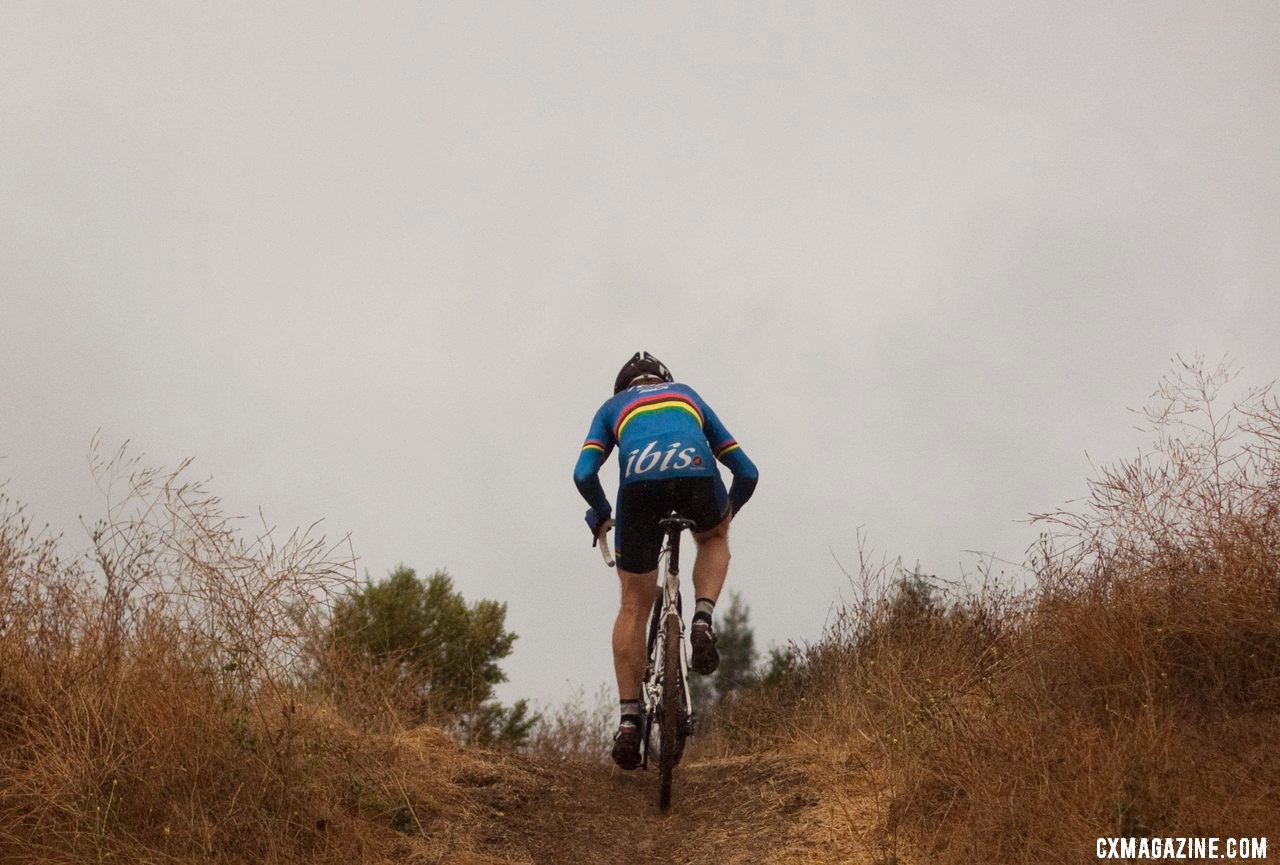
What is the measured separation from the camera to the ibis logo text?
5455mm

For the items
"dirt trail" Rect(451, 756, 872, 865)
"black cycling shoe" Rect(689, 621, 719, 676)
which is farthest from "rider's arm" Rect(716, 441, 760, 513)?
"dirt trail" Rect(451, 756, 872, 865)

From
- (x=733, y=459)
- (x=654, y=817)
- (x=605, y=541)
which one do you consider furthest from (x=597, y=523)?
(x=654, y=817)

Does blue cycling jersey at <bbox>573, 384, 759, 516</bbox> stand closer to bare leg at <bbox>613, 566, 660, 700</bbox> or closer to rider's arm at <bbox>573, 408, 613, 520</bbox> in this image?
rider's arm at <bbox>573, 408, 613, 520</bbox>

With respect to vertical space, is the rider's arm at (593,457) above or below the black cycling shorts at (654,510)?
above

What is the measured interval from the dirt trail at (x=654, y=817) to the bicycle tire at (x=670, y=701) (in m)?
0.37

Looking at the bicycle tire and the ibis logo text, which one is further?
the ibis logo text

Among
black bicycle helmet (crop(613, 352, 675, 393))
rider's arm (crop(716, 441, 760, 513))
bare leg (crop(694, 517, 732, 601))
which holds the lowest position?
bare leg (crop(694, 517, 732, 601))

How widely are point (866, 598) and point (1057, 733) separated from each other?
265cm

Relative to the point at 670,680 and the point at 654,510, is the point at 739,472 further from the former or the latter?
the point at 670,680

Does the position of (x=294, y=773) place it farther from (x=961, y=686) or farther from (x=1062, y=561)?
(x=1062, y=561)

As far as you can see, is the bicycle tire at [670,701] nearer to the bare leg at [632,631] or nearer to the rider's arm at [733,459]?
the bare leg at [632,631]

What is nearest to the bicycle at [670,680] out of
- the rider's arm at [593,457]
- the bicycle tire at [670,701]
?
the bicycle tire at [670,701]

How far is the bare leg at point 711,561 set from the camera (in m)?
5.86

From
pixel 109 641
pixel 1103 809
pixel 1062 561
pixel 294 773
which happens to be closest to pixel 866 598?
pixel 1062 561
